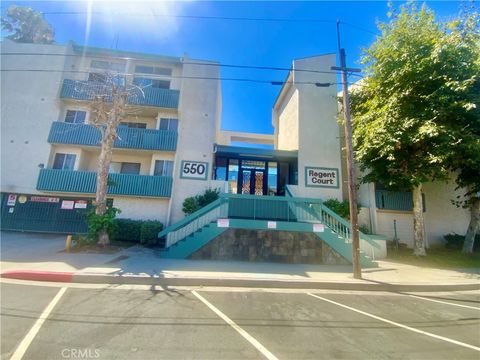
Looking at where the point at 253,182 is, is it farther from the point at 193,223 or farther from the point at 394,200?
the point at 394,200

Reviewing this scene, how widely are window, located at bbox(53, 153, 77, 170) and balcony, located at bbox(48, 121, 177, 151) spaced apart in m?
0.96

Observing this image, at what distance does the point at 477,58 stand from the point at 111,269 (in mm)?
16481

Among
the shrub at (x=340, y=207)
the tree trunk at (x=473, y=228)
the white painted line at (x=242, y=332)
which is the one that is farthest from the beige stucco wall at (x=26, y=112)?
the tree trunk at (x=473, y=228)

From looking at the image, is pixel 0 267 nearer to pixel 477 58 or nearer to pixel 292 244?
pixel 292 244

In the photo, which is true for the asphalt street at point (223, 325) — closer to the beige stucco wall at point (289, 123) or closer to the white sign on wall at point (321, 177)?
the white sign on wall at point (321, 177)

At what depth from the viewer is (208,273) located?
7.00 metres

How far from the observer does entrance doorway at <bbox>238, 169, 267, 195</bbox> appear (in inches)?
609

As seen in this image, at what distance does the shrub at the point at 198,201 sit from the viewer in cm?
1287

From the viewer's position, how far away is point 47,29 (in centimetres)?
1928

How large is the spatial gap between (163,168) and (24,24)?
18572mm

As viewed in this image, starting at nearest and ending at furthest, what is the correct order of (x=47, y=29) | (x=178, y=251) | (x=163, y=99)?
(x=178, y=251)
(x=163, y=99)
(x=47, y=29)

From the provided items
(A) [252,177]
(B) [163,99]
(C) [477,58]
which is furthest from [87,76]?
(C) [477,58]

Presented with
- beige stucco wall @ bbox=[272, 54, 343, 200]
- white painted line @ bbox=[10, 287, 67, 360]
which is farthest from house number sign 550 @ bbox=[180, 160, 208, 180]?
white painted line @ bbox=[10, 287, 67, 360]

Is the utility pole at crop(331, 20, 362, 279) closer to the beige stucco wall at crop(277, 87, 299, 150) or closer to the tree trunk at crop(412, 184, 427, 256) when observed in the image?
the tree trunk at crop(412, 184, 427, 256)
